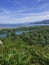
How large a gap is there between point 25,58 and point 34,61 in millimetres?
452

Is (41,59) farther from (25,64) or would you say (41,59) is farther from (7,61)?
(7,61)

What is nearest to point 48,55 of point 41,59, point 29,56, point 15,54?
point 41,59

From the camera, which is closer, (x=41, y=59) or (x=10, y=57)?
(x=10, y=57)

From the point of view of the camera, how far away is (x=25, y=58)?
6332 millimetres

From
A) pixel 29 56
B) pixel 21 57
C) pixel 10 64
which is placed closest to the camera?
pixel 10 64

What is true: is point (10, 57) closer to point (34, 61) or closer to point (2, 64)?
point (2, 64)

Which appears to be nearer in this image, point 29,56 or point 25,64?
point 25,64

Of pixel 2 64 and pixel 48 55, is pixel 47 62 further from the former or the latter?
pixel 2 64

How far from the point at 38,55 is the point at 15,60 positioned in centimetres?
131

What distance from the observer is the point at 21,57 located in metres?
6.19

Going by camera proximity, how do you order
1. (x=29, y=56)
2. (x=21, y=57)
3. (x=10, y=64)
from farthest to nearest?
(x=29, y=56), (x=21, y=57), (x=10, y=64)

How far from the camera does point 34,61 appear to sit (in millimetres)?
6539

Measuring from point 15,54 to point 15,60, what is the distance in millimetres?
527

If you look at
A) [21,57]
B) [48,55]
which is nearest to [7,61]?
[21,57]
